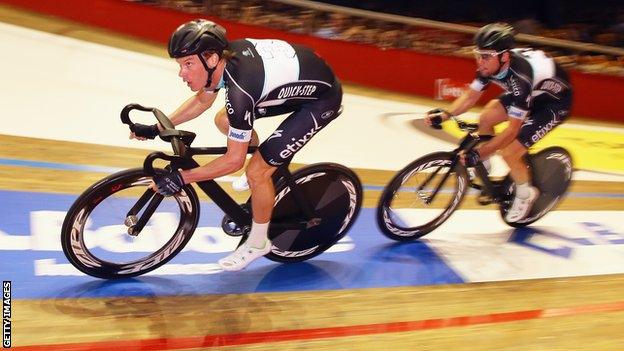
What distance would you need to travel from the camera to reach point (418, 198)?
4270 millimetres

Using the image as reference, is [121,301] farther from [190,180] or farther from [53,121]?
[53,121]

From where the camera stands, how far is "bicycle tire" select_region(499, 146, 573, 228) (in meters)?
4.66

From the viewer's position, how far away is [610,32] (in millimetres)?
12031

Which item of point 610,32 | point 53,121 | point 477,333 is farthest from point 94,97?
point 610,32

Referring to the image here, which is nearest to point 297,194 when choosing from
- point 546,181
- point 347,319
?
point 347,319

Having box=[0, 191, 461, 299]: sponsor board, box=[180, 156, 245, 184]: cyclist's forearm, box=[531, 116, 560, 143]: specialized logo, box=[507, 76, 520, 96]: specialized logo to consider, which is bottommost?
box=[0, 191, 461, 299]: sponsor board

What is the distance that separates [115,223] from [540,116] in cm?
290

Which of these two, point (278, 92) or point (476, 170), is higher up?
point (278, 92)

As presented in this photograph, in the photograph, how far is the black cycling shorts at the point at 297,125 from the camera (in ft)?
10.7

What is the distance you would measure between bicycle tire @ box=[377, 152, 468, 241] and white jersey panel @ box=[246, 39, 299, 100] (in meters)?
1.20

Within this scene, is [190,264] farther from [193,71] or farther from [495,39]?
[495,39]

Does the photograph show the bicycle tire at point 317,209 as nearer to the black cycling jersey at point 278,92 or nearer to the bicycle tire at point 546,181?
the black cycling jersey at point 278,92

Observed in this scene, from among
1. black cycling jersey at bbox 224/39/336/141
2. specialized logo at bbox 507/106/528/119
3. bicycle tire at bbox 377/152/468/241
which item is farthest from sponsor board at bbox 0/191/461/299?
specialized logo at bbox 507/106/528/119

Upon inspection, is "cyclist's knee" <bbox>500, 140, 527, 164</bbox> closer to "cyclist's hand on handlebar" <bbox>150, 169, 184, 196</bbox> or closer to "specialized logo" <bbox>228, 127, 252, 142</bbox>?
"specialized logo" <bbox>228, 127, 252, 142</bbox>
